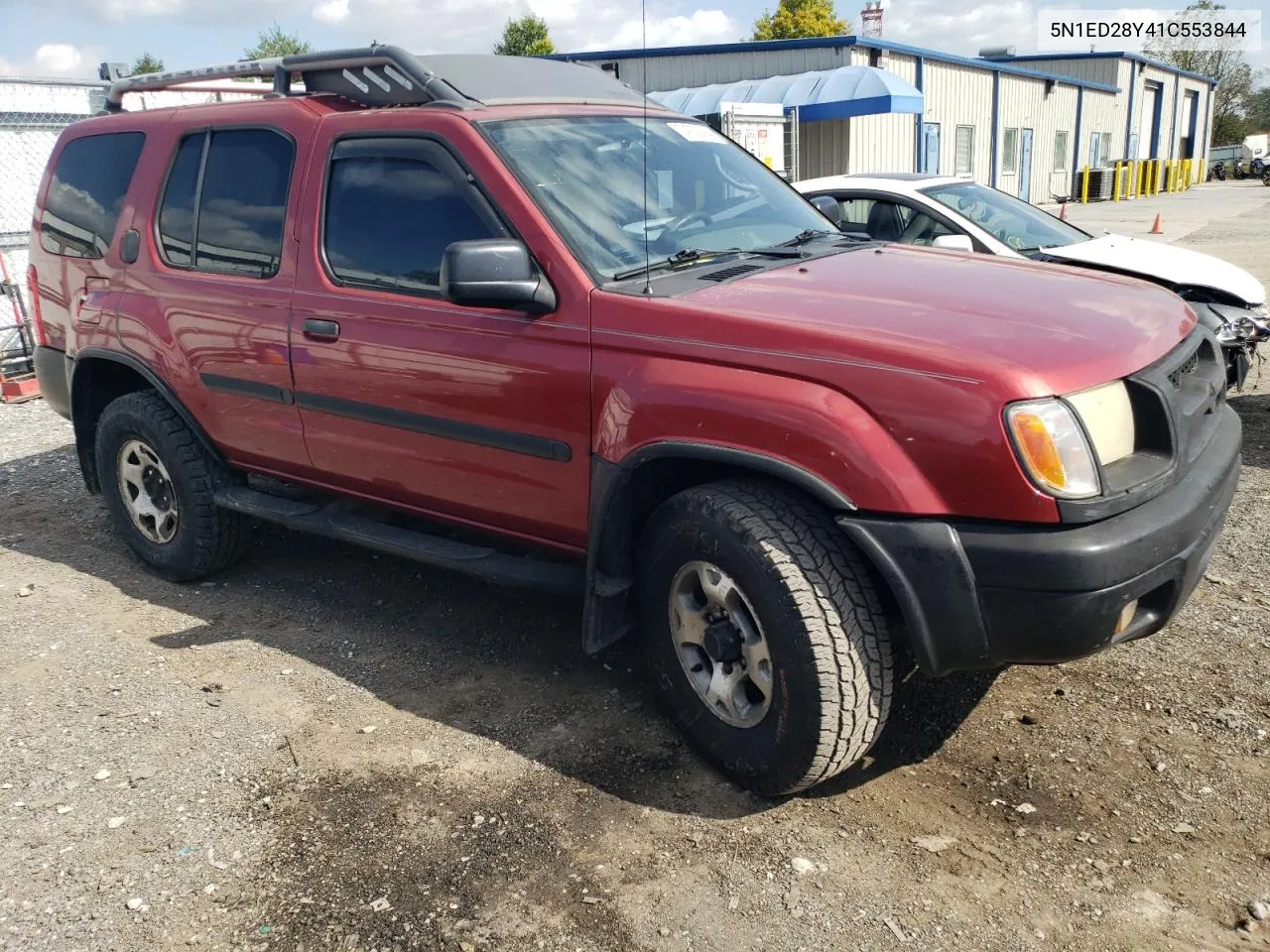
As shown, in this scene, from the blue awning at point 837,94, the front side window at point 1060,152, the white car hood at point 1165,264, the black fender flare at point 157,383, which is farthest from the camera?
the front side window at point 1060,152

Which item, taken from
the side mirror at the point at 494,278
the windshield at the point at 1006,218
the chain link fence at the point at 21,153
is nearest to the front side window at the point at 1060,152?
the windshield at the point at 1006,218

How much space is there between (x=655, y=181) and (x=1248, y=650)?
Result: 2711mm

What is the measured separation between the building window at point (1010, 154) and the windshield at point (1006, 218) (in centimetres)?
2532

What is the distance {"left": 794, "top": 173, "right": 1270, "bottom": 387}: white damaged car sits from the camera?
6.29 metres

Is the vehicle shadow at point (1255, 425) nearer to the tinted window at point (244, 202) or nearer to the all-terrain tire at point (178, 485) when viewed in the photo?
the tinted window at point (244, 202)

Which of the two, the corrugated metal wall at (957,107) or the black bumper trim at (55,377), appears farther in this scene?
the corrugated metal wall at (957,107)

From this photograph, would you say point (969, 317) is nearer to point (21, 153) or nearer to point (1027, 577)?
point (1027, 577)

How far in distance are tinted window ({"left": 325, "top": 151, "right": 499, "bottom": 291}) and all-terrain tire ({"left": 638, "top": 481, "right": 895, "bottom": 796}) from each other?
124cm

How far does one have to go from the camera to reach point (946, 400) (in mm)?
2541

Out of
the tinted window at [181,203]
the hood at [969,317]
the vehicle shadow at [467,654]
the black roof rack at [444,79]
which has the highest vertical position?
the black roof rack at [444,79]

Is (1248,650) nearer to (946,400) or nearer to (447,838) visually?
(946,400)

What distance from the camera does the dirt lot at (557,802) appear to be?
2635 mm

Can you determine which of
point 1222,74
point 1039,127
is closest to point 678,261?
point 1039,127

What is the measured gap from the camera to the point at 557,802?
3127 mm
